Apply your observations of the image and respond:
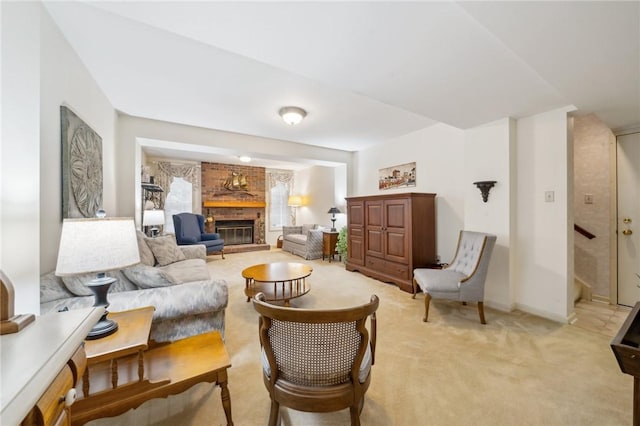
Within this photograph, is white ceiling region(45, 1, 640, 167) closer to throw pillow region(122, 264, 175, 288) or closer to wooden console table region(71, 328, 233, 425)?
throw pillow region(122, 264, 175, 288)

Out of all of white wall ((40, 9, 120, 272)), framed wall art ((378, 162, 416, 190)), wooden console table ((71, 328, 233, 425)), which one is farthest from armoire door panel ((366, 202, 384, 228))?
white wall ((40, 9, 120, 272))

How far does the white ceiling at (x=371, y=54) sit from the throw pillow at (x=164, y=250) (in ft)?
5.81

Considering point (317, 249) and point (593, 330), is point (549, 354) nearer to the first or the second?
point (593, 330)

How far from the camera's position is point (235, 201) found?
6.90 metres

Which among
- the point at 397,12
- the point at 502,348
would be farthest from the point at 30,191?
the point at 502,348

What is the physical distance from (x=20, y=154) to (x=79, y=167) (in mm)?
1000

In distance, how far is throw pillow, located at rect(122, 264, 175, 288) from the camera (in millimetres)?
Result: 1886

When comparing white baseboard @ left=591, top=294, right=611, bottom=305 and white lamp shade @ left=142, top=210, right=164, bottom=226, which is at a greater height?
white lamp shade @ left=142, top=210, right=164, bottom=226

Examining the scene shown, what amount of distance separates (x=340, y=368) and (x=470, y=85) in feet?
7.79

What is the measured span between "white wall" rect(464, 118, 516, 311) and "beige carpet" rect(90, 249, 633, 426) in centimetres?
30

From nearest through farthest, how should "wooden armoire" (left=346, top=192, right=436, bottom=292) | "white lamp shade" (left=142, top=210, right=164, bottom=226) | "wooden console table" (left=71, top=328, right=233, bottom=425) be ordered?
"wooden console table" (left=71, top=328, right=233, bottom=425) < "wooden armoire" (left=346, top=192, right=436, bottom=292) < "white lamp shade" (left=142, top=210, right=164, bottom=226)

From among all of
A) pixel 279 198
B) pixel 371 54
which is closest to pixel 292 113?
pixel 371 54

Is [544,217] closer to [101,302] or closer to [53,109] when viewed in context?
[101,302]

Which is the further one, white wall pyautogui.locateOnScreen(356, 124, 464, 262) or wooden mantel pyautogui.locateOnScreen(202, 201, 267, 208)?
wooden mantel pyautogui.locateOnScreen(202, 201, 267, 208)
